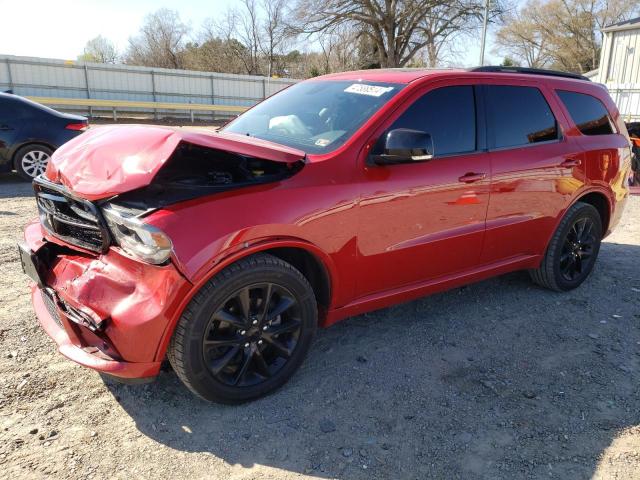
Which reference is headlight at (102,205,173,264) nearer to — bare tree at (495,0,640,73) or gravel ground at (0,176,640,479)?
gravel ground at (0,176,640,479)

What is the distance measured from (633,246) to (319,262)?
16.0 ft

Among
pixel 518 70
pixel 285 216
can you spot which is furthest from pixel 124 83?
pixel 285 216

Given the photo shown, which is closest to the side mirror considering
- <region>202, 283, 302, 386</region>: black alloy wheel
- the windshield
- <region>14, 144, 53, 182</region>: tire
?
the windshield

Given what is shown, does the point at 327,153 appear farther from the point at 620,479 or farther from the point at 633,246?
the point at 633,246

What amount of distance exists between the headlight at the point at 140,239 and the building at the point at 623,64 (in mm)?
23919

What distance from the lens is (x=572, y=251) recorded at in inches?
184

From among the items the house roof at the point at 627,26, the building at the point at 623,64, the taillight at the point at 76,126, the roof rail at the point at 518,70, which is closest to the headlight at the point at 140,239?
the roof rail at the point at 518,70

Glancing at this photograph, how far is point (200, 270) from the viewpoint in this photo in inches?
98.1

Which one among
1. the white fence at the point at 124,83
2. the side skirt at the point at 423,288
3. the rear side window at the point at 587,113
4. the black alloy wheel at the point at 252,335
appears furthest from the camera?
the white fence at the point at 124,83

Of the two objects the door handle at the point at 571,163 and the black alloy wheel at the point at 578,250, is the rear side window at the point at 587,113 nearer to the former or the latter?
the door handle at the point at 571,163

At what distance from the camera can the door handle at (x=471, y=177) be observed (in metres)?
3.55

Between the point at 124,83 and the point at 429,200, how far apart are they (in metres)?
22.0

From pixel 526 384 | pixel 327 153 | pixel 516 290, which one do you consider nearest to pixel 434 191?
pixel 327 153

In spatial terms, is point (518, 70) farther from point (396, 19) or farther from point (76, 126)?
point (396, 19)
